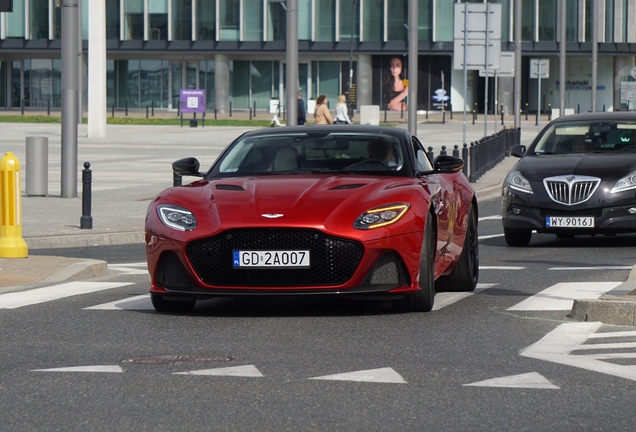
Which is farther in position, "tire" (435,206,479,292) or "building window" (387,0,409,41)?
"building window" (387,0,409,41)

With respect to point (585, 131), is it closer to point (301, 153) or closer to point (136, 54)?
point (301, 153)

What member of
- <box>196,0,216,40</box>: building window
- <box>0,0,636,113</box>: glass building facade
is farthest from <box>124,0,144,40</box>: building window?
<box>196,0,216,40</box>: building window

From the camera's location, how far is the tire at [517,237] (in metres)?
16.0

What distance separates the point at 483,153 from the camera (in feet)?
102

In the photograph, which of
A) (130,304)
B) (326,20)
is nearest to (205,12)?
(326,20)

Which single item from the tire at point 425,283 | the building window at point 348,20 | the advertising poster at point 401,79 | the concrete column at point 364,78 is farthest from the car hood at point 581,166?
the concrete column at point 364,78

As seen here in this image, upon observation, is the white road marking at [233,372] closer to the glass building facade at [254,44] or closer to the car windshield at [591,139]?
the car windshield at [591,139]

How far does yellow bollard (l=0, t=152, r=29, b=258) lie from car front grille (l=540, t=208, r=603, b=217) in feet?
18.6

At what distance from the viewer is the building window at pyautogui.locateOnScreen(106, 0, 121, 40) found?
289ft

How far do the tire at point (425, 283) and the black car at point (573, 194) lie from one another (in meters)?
5.89

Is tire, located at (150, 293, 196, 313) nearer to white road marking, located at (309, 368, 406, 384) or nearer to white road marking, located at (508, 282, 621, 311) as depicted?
white road marking, located at (508, 282, 621, 311)

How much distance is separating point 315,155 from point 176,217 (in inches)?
59.0

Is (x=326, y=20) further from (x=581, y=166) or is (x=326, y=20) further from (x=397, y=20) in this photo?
(x=581, y=166)

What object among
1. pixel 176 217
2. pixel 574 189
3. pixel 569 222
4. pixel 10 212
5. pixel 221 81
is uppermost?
pixel 221 81
